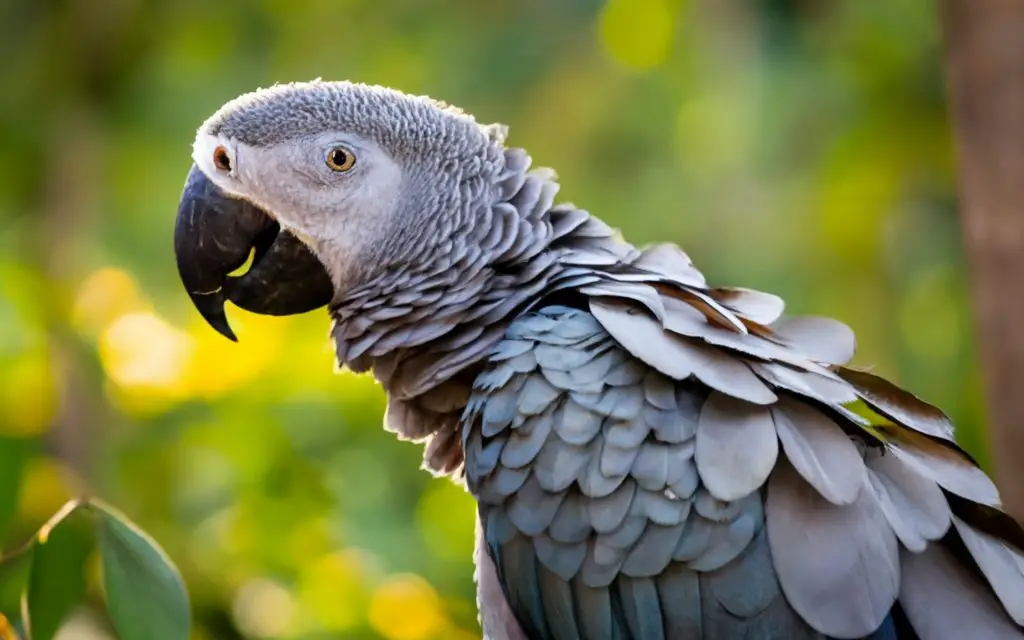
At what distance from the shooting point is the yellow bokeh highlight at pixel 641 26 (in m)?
2.02

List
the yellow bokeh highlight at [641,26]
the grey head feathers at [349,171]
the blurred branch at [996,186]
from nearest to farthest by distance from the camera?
the grey head feathers at [349,171] → the blurred branch at [996,186] → the yellow bokeh highlight at [641,26]

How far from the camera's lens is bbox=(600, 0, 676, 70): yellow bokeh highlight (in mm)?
2021

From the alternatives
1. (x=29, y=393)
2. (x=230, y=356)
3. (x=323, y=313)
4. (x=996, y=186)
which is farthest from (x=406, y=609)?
(x=996, y=186)

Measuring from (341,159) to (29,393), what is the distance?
6.35ft

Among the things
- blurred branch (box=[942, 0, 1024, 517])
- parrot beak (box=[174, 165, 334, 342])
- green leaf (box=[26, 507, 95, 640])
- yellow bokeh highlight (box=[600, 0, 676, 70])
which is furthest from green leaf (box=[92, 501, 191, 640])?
yellow bokeh highlight (box=[600, 0, 676, 70])

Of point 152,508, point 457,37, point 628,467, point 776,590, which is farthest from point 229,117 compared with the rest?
point 457,37

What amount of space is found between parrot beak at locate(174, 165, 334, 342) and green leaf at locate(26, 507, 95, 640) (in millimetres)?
289

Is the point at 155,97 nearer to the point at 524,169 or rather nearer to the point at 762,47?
the point at 762,47

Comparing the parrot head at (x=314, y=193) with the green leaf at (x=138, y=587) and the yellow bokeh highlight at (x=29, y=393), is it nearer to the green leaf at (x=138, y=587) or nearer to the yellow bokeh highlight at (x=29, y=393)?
the green leaf at (x=138, y=587)

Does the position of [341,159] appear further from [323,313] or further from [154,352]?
[323,313]

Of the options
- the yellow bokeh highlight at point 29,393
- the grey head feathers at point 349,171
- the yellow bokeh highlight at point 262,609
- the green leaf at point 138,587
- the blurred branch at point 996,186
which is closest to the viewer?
the green leaf at point 138,587

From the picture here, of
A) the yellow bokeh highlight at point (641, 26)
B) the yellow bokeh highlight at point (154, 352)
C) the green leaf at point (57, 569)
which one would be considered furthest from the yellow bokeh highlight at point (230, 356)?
the green leaf at point (57, 569)

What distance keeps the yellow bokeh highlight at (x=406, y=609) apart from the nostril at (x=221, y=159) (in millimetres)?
1335

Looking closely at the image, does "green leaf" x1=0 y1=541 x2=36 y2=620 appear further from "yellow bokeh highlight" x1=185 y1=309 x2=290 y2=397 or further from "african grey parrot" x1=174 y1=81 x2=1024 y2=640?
"yellow bokeh highlight" x1=185 y1=309 x2=290 y2=397
